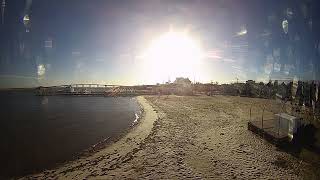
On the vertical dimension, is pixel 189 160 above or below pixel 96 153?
above

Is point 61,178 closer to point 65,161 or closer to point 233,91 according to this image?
point 65,161

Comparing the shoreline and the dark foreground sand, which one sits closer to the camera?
the dark foreground sand

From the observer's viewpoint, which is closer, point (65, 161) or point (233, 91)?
point (65, 161)

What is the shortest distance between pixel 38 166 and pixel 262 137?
1931 centimetres

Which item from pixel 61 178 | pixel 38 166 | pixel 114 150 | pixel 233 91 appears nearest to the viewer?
pixel 61 178

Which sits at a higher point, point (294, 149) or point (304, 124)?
point (304, 124)

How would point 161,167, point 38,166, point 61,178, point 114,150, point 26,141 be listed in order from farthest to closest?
1. point 26,141
2. point 114,150
3. point 38,166
4. point 161,167
5. point 61,178

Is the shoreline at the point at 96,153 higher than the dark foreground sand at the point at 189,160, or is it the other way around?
the dark foreground sand at the point at 189,160

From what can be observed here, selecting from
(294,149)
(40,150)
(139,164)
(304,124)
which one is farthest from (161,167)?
(304,124)

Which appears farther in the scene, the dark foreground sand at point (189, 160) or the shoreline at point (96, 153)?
Result: the shoreline at point (96, 153)

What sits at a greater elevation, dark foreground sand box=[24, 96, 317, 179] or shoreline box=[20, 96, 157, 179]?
dark foreground sand box=[24, 96, 317, 179]

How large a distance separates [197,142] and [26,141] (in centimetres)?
1874

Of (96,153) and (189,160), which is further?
(96,153)

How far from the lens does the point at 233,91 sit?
4498 inches
